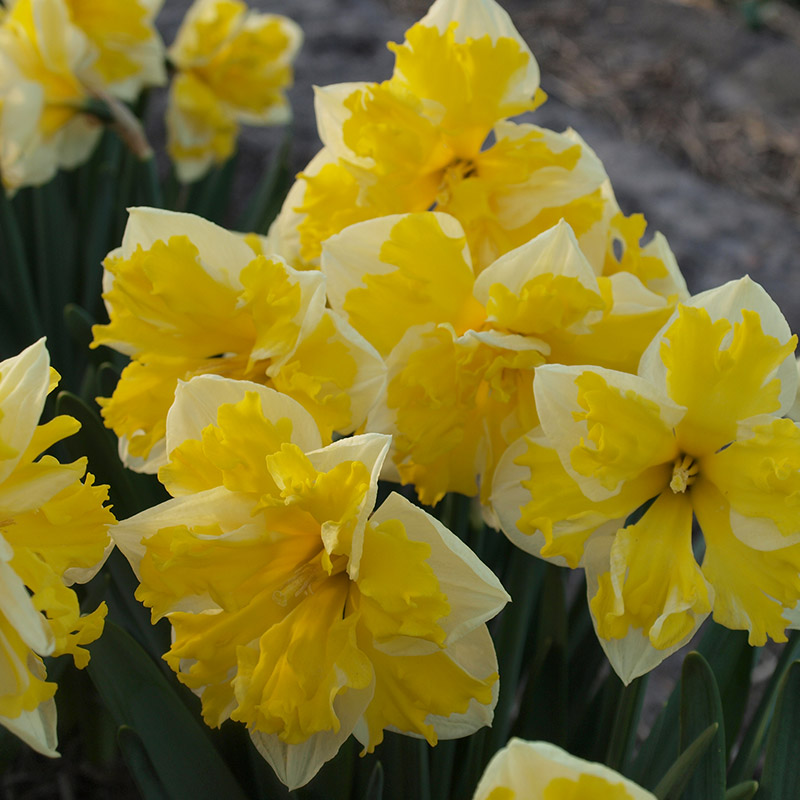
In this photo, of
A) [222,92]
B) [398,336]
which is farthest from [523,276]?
[222,92]

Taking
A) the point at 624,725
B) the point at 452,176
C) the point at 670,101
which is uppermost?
the point at 452,176

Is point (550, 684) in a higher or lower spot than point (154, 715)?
lower

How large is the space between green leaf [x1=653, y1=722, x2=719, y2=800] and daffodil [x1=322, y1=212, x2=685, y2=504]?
0.96 ft

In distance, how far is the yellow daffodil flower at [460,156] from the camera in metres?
0.96

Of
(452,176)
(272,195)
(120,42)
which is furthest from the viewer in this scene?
(272,195)

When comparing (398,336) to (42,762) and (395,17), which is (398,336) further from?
(395,17)

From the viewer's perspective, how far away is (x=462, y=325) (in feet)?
3.07

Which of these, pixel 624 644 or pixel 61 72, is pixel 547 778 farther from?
pixel 61 72

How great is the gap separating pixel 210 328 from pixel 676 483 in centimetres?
47

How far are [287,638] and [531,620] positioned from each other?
25.3 inches

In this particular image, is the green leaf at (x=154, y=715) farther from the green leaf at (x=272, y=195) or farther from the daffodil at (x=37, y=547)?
the green leaf at (x=272, y=195)

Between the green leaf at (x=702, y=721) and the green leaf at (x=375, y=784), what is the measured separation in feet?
0.96

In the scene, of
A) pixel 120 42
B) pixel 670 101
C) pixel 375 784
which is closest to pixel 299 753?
pixel 375 784

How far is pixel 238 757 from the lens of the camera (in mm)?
999
